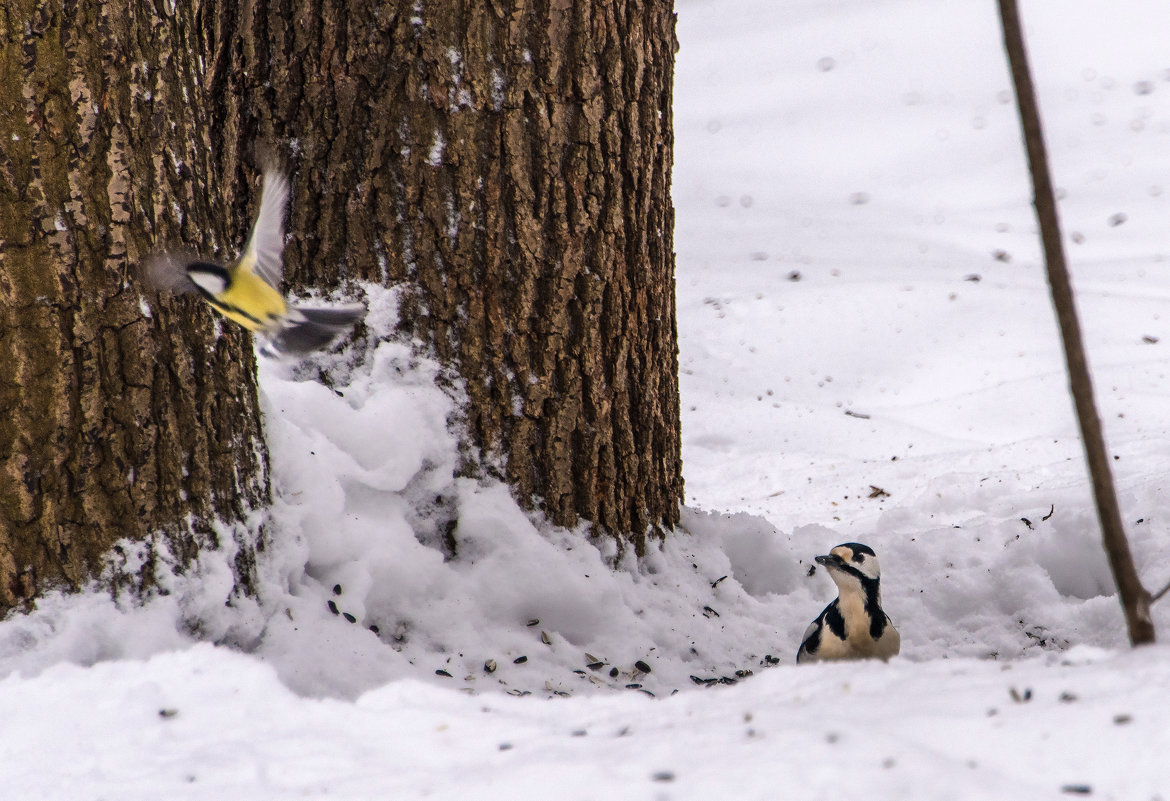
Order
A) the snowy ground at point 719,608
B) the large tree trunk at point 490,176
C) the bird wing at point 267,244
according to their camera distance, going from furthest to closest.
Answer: the large tree trunk at point 490,176
the bird wing at point 267,244
the snowy ground at point 719,608

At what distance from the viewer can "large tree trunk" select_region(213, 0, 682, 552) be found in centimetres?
291

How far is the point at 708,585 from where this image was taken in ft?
10.9

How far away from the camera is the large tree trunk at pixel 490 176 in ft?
9.55

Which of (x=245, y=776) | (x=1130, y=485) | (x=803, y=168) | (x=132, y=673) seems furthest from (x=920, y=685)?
(x=803, y=168)

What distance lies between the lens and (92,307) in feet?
7.09

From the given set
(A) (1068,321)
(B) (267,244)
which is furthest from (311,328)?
(A) (1068,321)

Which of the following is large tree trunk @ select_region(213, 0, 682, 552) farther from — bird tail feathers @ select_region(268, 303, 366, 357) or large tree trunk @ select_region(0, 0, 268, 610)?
large tree trunk @ select_region(0, 0, 268, 610)

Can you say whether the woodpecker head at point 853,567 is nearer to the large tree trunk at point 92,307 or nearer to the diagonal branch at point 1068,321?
the diagonal branch at point 1068,321

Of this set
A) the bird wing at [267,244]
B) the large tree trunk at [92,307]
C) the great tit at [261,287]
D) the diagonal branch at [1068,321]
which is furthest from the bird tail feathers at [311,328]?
the diagonal branch at [1068,321]

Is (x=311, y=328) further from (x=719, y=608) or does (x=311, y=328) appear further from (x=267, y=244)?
(x=719, y=608)

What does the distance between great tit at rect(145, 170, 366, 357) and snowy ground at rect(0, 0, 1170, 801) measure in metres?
0.24

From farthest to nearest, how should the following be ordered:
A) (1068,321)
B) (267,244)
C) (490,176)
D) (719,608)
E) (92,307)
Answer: (719,608)
(490,176)
(267,244)
(92,307)
(1068,321)

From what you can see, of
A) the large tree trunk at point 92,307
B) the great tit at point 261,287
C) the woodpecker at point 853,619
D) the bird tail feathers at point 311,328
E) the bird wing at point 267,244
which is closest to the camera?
the large tree trunk at point 92,307

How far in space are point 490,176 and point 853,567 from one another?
1.39m
